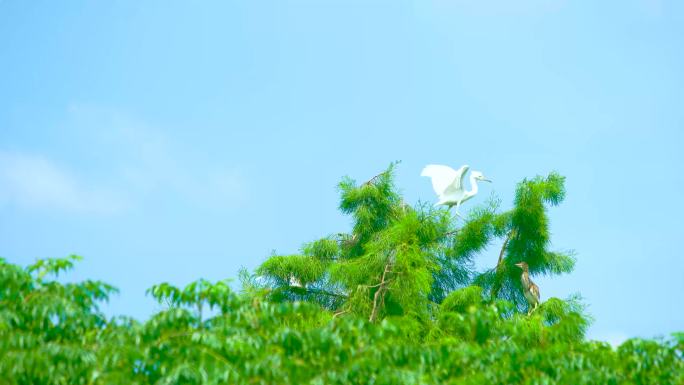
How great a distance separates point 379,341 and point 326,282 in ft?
24.0

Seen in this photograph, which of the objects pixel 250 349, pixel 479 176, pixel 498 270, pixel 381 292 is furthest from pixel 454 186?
pixel 250 349

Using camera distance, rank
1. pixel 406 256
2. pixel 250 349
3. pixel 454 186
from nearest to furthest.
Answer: pixel 250 349, pixel 406 256, pixel 454 186

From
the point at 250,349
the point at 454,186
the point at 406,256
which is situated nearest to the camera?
the point at 250,349

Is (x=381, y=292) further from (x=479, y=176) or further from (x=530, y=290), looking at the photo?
(x=479, y=176)

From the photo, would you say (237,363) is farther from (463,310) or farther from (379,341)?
(463,310)

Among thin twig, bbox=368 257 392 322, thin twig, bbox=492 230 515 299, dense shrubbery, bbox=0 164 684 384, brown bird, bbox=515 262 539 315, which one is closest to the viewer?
dense shrubbery, bbox=0 164 684 384

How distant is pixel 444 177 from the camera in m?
13.5

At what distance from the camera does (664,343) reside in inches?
243

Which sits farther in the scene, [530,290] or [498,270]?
[498,270]

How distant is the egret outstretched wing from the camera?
12945 mm

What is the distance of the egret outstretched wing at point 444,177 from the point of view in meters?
12.9

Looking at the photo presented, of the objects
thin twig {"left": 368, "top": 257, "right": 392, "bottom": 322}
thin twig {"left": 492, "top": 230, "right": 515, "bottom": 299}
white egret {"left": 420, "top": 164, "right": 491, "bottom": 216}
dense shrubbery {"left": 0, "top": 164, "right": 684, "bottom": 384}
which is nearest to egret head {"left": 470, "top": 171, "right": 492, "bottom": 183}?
white egret {"left": 420, "top": 164, "right": 491, "bottom": 216}

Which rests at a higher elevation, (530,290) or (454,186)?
(454,186)

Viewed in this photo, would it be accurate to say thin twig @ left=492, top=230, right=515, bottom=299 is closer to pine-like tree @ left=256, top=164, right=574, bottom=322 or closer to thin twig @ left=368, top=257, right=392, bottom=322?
pine-like tree @ left=256, top=164, right=574, bottom=322
